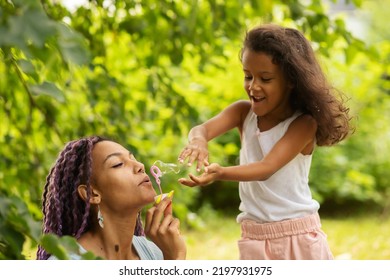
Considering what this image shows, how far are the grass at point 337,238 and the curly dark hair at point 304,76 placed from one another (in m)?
2.76

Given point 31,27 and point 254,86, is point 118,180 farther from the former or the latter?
point 31,27

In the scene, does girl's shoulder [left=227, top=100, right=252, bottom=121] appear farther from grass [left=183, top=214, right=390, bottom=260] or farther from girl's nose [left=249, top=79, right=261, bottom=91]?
grass [left=183, top=214, right=390, bottom=260]

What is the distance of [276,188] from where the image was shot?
6.60 feet

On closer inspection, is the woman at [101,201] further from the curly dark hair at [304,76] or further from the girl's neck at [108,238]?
the curly dark hair at [304,76]

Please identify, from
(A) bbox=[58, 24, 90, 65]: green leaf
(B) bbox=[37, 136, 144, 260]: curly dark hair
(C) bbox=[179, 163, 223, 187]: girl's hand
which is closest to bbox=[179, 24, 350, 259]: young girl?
(C) bbox=[179, 163, 223, 187]: girl's hand

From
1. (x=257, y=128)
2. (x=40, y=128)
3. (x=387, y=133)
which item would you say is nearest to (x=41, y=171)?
(x=40, y=128)

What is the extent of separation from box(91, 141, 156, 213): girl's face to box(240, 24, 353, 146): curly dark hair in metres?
0.41

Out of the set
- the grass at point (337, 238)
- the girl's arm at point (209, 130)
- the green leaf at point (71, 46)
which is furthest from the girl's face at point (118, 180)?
the grass at point (337, 238)

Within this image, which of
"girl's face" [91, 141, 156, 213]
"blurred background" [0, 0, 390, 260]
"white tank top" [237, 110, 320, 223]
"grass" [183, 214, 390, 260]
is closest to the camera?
"blurred background" [0, 0, 390, 260]

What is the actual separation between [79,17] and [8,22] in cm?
212

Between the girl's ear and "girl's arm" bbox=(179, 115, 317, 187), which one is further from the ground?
"girl's arm" bbox=(179, 115, 317, 187)

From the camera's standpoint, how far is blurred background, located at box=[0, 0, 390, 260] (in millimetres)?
1635

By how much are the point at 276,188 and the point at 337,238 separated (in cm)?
337
